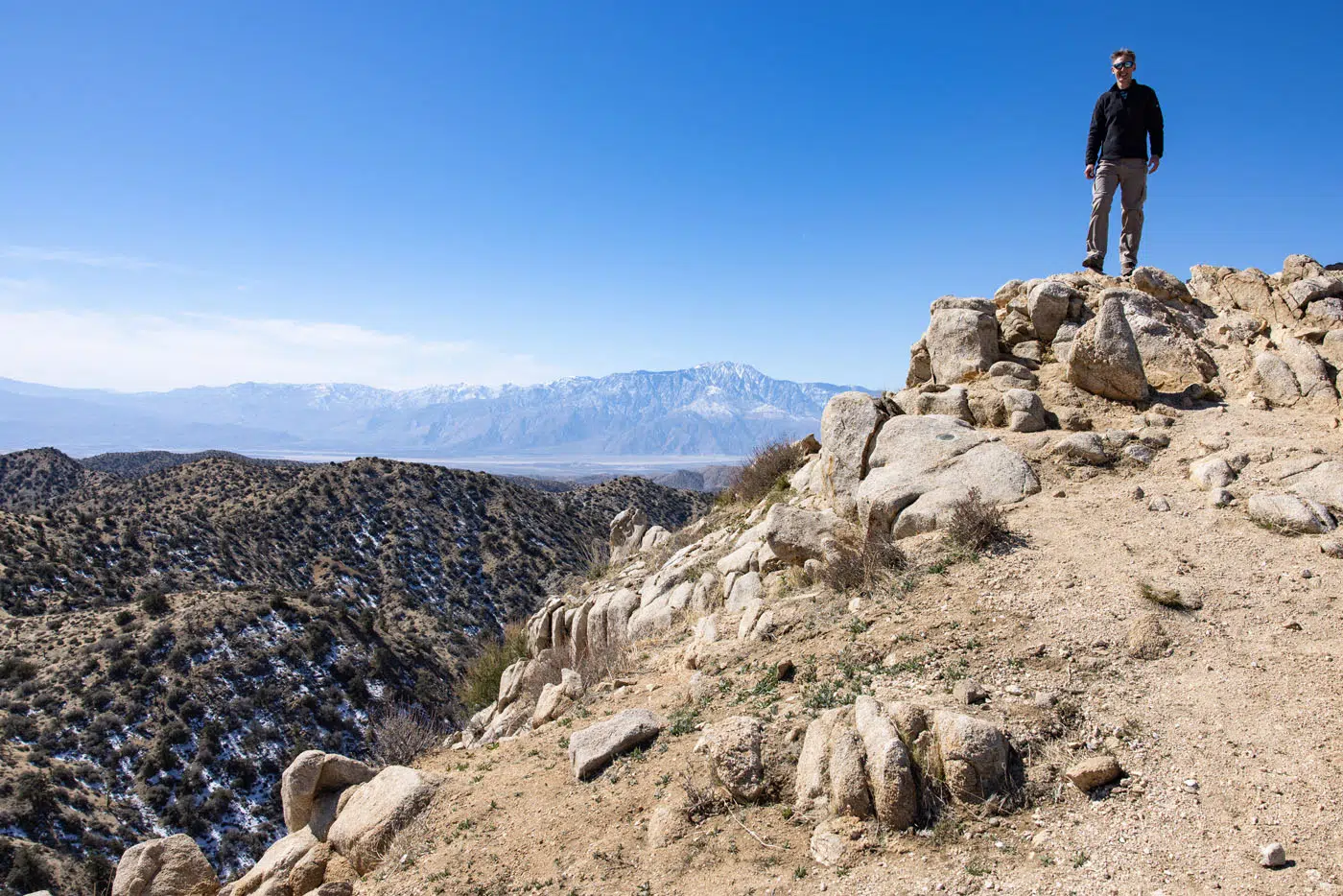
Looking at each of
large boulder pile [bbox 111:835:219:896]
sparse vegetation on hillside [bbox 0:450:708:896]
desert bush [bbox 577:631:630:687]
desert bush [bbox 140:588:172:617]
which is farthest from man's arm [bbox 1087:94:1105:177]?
desert bush [bbox 140:588:172:617]

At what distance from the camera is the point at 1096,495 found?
952 cm

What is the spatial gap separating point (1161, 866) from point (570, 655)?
42.9ft

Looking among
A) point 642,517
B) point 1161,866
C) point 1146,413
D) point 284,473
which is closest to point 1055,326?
point 1146,413

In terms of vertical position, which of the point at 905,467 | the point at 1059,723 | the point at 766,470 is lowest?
the point at 1059,723

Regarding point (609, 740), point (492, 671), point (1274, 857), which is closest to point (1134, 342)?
point (1274, 857)

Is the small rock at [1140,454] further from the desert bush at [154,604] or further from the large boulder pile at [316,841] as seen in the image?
the desert bush at [154,604]

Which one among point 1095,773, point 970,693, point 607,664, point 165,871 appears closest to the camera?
point 1095,773

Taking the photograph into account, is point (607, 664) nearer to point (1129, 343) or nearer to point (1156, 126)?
point (1129, 343)

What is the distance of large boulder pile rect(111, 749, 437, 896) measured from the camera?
7.87m

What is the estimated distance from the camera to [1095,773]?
5.45 meters

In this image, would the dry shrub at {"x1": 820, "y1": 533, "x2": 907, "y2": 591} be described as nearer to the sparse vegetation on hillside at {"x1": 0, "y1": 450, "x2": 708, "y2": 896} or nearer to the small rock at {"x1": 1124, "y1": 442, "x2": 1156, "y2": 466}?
the small rock at {"x1": 1124, "y1": 442, "x2": 1156, "y2": 466}

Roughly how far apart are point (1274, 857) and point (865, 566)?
488cm

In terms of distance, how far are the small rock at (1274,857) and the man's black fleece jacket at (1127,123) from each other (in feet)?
38.1

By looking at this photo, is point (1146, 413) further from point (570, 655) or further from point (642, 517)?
point (642, 517)
